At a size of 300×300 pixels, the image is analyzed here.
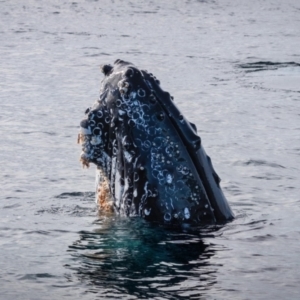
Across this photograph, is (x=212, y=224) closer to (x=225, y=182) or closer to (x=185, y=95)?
(x=225, y=182)

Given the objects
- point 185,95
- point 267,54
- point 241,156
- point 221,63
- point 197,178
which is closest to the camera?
point 197,178

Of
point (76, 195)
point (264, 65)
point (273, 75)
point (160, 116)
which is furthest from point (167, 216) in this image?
point (264, 65)

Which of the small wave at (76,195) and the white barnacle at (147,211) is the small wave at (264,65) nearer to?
the small wave at (76,195)

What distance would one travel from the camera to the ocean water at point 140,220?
271 inches

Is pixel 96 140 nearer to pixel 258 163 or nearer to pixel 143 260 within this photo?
pixel 143 260

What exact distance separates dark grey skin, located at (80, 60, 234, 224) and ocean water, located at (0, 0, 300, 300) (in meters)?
0.18

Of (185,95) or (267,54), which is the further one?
(267,54)

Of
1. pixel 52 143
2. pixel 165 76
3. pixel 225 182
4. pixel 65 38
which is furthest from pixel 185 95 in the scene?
pixel 65 38

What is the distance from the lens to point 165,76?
A: 1762cm

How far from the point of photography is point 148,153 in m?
7.39

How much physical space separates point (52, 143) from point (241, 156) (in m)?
2.04

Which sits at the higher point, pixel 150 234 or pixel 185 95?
pixel 185 95

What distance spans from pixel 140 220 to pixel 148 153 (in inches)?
→ 18.2

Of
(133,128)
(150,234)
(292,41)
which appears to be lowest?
(150,234)
